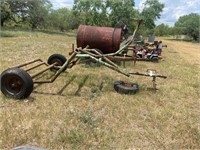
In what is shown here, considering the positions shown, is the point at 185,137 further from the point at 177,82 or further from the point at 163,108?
the point at 177,82

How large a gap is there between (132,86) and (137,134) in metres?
2.49

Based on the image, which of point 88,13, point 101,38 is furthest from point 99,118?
point 88,13

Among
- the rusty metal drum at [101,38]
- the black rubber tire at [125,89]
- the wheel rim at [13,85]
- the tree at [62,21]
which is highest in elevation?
the tree at [62,21]

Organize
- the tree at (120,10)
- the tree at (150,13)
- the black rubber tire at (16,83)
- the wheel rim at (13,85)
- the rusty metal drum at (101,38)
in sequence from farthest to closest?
the tree at (150,13)
the tree at (120,10)
the rusty metal drum at (101,38)
the wheel rim at (13,85)
the black rubber tire at (16,83)

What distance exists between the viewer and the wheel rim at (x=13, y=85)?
4980 mm

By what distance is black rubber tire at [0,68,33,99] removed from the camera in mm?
4820

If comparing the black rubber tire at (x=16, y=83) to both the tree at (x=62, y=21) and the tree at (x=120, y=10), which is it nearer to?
the tree at (x=120, y=10)

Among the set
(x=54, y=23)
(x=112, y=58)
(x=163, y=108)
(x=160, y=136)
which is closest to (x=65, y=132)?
(x=160, y=136)

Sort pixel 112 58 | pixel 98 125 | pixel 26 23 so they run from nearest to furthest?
pixel 98 125 → pixel 112 58 → pixel 26 23

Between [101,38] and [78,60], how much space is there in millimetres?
2918

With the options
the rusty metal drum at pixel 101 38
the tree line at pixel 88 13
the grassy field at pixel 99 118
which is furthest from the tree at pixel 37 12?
the grassy field at pixel 99 118

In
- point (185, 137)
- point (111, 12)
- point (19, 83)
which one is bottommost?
point (185, 137)

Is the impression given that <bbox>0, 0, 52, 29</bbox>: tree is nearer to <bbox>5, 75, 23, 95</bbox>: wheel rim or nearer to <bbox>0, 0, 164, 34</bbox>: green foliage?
<bbox>0, 0, 164, 34</bbox>: green foliage

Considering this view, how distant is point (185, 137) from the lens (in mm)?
3973
